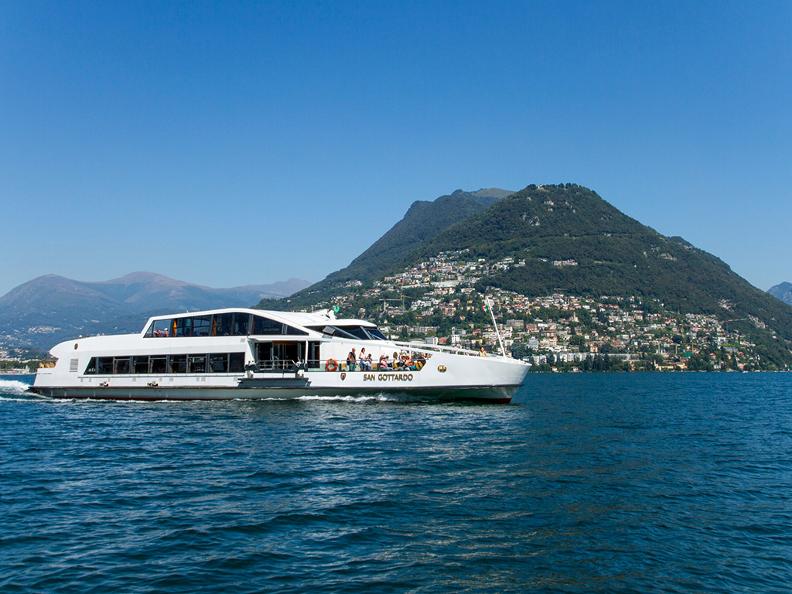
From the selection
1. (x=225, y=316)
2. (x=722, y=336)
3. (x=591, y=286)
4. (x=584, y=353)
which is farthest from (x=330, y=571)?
(x=591, y=286)

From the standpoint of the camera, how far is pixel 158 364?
144ft

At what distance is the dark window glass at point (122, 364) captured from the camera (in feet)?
147

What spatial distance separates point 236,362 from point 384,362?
9671 millimetres

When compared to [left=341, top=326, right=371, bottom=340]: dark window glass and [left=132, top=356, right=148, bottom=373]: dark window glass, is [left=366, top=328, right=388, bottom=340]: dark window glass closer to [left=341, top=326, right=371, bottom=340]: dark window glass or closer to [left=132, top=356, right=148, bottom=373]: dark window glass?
[left=341, top=326, right=371, bottom=340]: dark window glass

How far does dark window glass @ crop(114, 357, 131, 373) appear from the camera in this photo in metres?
44.8

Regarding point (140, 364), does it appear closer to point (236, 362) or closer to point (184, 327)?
point (184, 327)

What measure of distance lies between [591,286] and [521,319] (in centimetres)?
4047

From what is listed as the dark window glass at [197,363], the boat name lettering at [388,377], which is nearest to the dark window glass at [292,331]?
the boat name lettering at [388,377]

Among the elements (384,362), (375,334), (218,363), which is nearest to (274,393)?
(218,363)

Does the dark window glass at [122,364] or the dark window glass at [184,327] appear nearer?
the dark window glass at [184,327]

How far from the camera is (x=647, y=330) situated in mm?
165750

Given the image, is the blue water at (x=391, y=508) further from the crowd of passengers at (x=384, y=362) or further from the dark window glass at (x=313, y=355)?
the dark window glass at (x=313, y=355)

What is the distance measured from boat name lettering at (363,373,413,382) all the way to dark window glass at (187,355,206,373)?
36.7 ft

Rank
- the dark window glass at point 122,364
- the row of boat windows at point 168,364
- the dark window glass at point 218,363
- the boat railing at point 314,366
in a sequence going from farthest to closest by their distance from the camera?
the dark window glass at point 122,364 < the dark window glass at point 218,363 < the row of boat windows at point 168,364 < the boat railing at point 314,366
